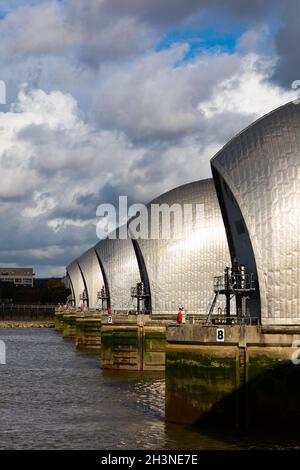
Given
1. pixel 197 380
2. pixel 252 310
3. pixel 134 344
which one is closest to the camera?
pixel 197 380

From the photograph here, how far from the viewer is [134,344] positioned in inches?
2010

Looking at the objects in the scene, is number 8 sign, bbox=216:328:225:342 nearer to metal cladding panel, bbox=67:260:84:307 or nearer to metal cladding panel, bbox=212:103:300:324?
metal cladding panel, bbox=212:103:300:324

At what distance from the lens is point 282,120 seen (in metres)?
33.4

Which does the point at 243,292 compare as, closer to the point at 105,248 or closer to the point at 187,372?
the point at 187,372

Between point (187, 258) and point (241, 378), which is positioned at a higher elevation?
point (187, 258)

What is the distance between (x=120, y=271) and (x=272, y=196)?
174ft

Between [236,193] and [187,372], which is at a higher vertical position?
[236,193]

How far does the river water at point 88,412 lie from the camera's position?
26094mm

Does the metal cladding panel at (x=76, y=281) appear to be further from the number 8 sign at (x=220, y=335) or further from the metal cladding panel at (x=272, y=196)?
the number 8 sign at (x=220, y=335)

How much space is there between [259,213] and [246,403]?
799cm

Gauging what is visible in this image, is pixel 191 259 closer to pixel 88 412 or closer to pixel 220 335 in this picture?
pixel 88 412

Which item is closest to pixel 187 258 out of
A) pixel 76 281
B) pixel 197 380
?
pixel 197 380
